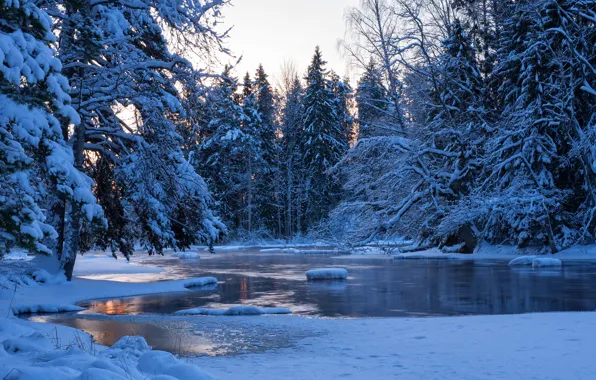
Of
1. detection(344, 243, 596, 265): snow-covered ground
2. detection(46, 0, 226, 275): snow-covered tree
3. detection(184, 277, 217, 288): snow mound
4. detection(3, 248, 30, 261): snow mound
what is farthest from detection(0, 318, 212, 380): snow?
detection(344, 243, 596, 265): snow-covered ground

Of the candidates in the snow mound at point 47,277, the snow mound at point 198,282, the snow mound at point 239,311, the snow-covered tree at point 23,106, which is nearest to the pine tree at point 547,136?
the snow mound at point 198,282

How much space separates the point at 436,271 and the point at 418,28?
1281cm

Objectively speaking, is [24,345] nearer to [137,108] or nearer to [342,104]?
[137,108]

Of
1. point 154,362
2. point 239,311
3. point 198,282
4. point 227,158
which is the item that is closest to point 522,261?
point 198,282

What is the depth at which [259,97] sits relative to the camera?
62688mm

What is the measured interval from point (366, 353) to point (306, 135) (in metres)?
47.8

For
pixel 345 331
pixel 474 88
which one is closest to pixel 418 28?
pixel 474 88

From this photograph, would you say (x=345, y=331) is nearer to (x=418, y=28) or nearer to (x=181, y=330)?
(x=181, y=330)

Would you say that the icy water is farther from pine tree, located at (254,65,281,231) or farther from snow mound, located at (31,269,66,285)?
pine tree, located at (254,65,281,231)

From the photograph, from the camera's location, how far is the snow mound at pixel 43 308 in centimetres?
1329

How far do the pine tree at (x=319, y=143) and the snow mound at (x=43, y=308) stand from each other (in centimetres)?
4094

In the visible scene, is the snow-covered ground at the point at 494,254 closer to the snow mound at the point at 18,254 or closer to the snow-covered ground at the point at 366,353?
the snow mound at the point at 18,254

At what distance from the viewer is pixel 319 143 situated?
54438 millimetres

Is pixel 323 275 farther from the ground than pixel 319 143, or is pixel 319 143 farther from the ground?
pixel 319 143
